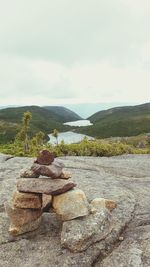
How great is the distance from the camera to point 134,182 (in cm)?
1983

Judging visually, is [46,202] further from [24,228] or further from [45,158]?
[45,158]

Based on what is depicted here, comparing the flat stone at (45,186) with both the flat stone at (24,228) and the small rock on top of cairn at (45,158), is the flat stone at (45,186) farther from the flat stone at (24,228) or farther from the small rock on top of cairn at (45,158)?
the flat stone at (24,228)

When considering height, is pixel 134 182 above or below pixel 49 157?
below

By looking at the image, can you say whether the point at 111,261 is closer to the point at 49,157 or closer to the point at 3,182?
the point at 49,157

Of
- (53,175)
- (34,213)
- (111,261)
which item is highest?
(53,175)

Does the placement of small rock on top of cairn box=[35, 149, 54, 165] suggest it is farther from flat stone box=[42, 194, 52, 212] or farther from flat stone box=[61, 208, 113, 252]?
flat stone box=[61, 208, 113, 252]

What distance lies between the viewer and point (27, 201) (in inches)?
543

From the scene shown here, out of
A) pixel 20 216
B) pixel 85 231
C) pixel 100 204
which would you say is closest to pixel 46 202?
pixel 20 216

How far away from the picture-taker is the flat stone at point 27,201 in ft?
45.2

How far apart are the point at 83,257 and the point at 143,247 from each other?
76.3 inches

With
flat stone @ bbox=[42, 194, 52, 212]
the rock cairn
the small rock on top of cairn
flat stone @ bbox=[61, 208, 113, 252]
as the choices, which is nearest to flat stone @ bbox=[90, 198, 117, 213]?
the rock cairn

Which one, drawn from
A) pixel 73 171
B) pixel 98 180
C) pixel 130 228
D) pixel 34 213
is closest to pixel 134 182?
pixel 98 180

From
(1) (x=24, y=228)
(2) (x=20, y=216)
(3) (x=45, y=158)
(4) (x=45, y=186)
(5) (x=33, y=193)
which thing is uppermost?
(3) (x=45, y=158)

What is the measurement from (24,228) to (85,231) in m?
2.28
